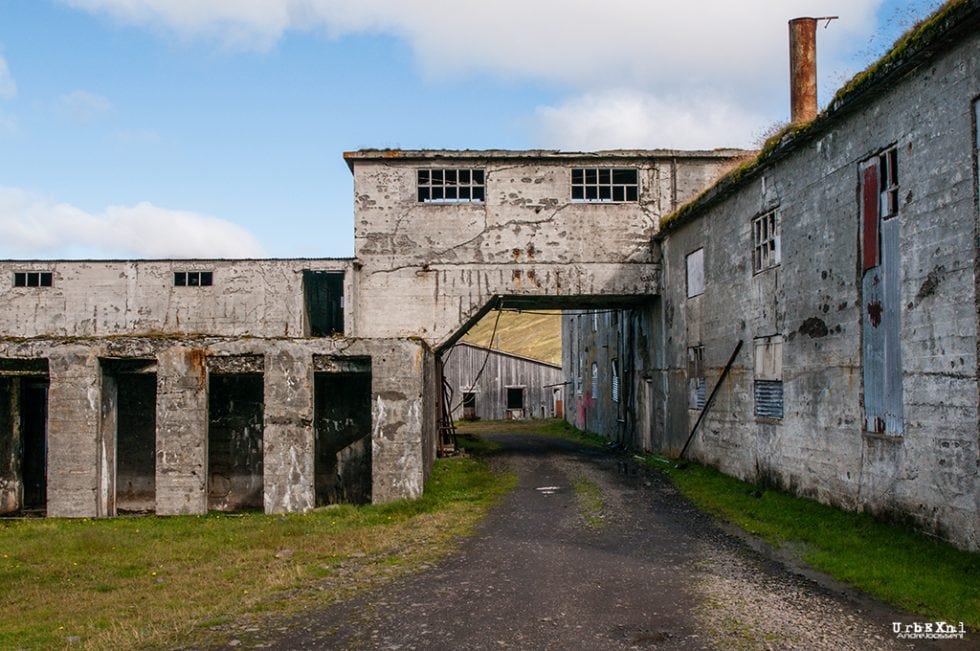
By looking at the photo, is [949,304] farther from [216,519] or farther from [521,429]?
[521,429]

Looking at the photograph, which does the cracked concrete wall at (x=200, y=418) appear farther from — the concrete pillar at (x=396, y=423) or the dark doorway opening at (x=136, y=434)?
the dark doorway opening at (x=136, y=434)

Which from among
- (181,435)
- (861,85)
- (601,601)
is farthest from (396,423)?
(861,85)

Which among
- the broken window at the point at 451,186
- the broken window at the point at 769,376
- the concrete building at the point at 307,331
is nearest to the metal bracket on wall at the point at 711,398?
the broken window at the point at 769,376

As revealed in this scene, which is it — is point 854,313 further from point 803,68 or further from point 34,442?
point 34,442

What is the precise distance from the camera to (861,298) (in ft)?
38.4

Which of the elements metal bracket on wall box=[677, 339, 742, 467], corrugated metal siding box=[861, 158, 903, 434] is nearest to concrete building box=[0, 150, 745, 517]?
metal bracket on wall box=[677, 339, 742, 467]

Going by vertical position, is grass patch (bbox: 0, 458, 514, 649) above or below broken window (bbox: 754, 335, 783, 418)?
below

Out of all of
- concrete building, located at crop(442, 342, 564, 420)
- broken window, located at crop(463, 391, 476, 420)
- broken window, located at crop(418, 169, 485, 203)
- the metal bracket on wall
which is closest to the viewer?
the metal bracket on wall

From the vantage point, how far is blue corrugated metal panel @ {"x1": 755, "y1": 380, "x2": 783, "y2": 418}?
47.5ft

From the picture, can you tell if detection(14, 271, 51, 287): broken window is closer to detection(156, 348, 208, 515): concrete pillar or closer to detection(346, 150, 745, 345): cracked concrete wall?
detection(156, 348, 208, 515): concrete pillar

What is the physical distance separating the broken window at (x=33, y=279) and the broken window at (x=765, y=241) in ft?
52.9

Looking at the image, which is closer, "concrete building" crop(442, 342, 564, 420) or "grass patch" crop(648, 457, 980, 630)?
"grass patch" crop(648, 457, 980, 630)

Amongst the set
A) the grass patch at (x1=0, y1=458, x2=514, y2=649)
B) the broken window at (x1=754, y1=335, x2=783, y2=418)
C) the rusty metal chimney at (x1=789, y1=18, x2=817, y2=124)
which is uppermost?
the rusty metal chimney at (x1=789, y1=18, x2=817, y2=124)

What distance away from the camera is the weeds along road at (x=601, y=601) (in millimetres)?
7086
